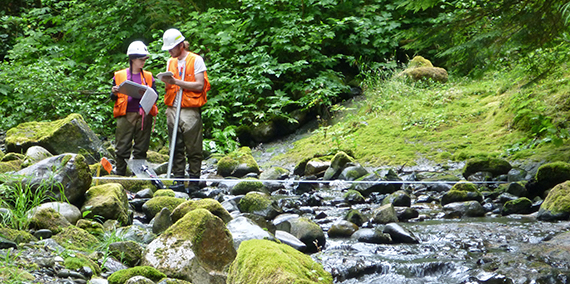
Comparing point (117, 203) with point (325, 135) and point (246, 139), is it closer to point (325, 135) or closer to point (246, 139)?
point (325, 135)

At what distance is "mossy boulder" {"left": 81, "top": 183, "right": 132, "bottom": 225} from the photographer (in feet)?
15.3

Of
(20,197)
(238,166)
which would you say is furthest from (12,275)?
(238,166)

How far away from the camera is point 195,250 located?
3617mm

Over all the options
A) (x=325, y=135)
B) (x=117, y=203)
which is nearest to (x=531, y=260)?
(x=117, y=203)

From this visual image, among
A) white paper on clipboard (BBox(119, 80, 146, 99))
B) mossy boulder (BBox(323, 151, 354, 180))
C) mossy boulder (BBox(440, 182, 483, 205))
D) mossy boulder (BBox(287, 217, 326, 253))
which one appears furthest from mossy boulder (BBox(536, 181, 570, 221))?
white paper on clipboard (BBox(119, 80, 146, 99))

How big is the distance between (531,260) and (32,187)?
4.13 metres

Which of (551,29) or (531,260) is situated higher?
(551,29)

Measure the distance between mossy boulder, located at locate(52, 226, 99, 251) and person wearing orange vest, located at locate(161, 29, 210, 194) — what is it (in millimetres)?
2771

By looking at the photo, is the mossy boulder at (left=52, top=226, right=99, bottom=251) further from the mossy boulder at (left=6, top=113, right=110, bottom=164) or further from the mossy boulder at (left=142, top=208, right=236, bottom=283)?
the mossy boulder at (left=6, top=113, right=110, bottom=164)

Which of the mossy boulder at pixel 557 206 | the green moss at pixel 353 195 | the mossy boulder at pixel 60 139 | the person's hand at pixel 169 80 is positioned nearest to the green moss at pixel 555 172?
the mossy boulder at pixel 557 206

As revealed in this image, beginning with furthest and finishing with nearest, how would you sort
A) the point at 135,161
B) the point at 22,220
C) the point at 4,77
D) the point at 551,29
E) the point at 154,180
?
the point at 4,77, the point at 135,161, the point at 154,180, the point at 551,29, the point at 22,220

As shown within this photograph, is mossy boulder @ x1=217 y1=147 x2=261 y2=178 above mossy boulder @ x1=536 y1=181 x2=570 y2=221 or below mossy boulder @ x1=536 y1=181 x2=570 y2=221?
below

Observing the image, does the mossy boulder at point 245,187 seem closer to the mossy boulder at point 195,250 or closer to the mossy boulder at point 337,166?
the mossy boulder at point 337,166

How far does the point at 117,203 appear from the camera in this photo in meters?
4.73
